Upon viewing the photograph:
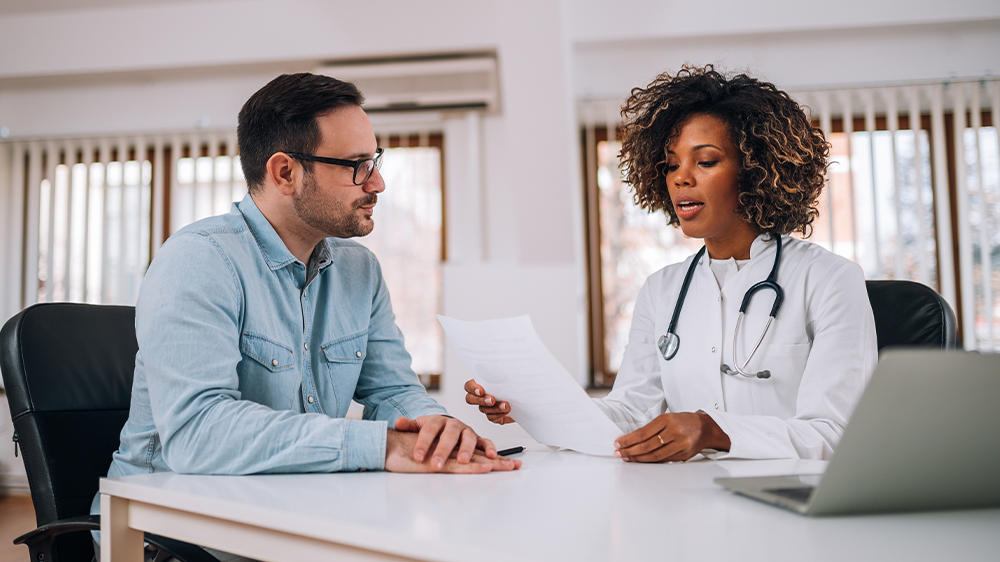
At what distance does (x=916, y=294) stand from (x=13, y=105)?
5444mm

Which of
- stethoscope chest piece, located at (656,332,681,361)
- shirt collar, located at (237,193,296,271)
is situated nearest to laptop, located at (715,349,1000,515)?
stethoscope chest piece, located at (656,332,681,361)

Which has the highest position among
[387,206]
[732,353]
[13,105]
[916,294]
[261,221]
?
[13,105]

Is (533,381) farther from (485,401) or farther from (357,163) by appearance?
(357,163)

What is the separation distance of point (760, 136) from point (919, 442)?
120 centimetres

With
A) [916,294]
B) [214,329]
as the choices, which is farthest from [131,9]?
[916,294]

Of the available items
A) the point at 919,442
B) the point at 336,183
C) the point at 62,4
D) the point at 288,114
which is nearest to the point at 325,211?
the point at 336,183

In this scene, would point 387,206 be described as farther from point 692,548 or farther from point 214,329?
point 692,548

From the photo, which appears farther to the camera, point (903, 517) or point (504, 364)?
point (504, 364)

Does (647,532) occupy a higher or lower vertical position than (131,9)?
lower

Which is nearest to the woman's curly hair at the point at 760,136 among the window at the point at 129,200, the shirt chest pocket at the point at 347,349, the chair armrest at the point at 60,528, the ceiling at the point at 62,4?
the shirt chest pocket at the point at 347,349

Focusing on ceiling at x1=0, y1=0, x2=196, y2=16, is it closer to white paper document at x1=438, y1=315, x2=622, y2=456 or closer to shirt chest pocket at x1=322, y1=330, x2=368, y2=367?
shirt chest pocket at x1=322, y1=330, x2=368, y2=367

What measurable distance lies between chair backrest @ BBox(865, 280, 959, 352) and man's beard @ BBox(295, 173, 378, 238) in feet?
3.85

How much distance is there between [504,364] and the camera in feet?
3.76

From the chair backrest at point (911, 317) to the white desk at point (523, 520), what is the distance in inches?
25.7
